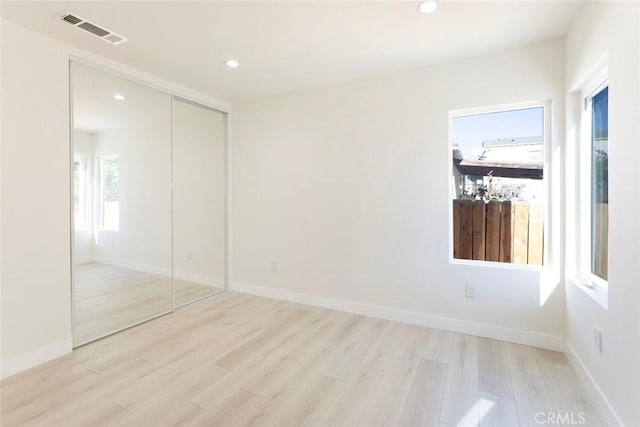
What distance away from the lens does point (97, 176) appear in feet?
9.32

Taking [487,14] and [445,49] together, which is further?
[445,49]

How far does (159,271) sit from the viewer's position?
3430 millimetres

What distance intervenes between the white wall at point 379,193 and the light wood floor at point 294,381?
1.29ft

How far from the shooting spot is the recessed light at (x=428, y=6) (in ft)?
6.57

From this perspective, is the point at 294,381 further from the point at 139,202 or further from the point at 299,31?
the point at 299,31

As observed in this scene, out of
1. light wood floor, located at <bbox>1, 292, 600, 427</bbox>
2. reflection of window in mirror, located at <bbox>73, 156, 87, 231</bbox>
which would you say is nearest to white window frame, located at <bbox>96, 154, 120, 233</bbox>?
reflection of window in mirror, located at <bbox>73, 156, 87, 231</bbox>

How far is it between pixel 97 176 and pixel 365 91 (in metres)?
2.83

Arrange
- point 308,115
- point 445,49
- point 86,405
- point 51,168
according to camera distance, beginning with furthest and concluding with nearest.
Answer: point 308,115
point 445,49
point 51,168
point 86,405

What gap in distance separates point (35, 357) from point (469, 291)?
12.1 ft

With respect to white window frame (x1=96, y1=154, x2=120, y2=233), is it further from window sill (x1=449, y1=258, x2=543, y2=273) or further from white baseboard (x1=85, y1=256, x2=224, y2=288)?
window sill (x1=449, y1=258, x2=543, y2=273)

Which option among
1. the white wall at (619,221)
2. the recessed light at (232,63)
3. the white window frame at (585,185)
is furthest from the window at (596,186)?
the recessed light at (232,63)

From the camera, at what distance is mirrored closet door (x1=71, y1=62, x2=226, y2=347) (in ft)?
8.95

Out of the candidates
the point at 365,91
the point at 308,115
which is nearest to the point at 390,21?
the point at 365,91

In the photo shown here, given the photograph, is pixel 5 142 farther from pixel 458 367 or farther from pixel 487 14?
pixel 458 367
